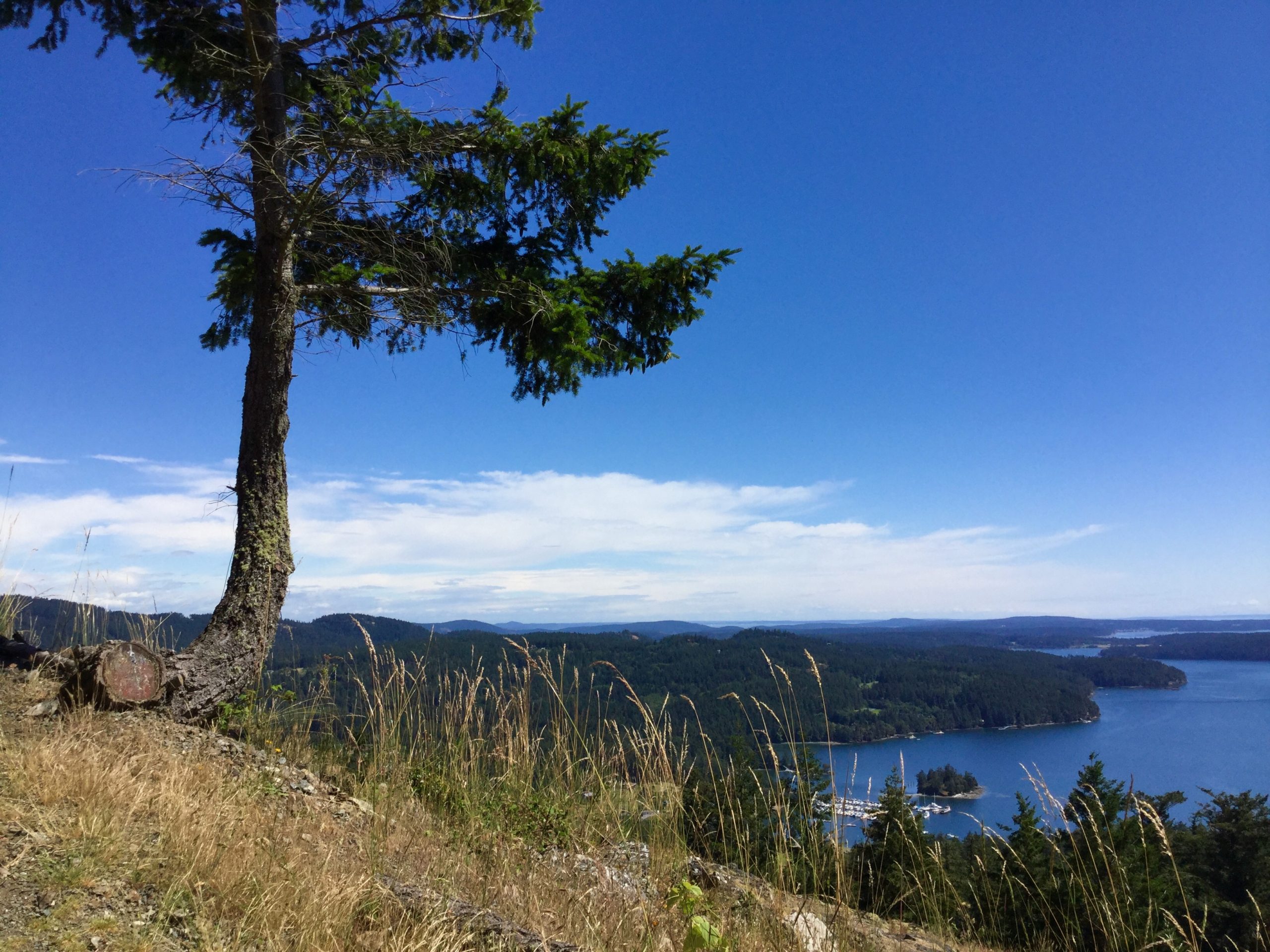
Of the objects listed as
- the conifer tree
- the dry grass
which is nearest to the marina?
the dry grass

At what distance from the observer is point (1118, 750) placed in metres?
90.6

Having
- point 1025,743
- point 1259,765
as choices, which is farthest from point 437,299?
point 1025,743

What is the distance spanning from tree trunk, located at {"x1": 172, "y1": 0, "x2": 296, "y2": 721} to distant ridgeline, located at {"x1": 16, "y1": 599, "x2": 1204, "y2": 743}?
464 millimetres

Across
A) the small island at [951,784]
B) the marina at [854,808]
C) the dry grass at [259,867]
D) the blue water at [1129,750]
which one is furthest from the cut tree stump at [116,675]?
the small island at [951,784]

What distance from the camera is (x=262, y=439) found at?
5934 millimetres

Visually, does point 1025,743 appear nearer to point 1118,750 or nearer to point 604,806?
point 1118,750

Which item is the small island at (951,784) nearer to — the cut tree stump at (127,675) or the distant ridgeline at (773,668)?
the distant ridgeline at (773,668)

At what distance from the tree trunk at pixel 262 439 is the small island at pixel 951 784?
65466mm

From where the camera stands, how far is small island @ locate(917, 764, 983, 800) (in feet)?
198

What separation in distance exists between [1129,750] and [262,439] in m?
117

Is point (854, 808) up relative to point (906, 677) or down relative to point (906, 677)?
up

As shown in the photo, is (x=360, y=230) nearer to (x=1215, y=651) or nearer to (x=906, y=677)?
(x=906, y=677)

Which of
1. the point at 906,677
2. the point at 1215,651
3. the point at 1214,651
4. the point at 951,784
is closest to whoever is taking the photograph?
the point at 951,784

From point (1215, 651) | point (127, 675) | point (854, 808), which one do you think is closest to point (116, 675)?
point (127, 675)
